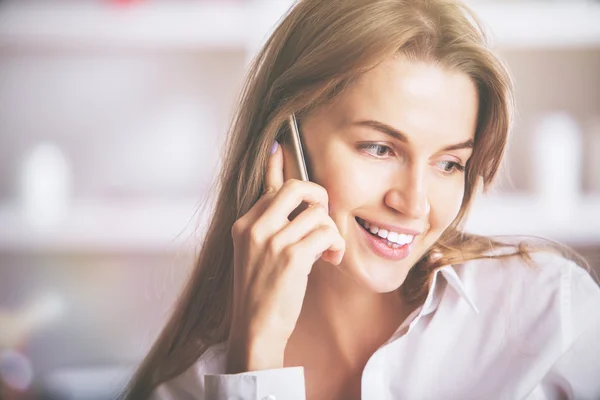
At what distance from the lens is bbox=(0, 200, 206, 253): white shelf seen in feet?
6.51

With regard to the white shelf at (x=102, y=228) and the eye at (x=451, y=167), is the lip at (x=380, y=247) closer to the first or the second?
the eye at (x=451, y=167)

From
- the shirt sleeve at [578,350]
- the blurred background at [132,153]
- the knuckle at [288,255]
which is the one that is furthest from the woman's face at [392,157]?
the blurred background at [132,153]

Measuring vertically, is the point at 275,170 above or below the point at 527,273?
above

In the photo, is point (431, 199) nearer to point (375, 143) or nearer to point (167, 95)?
point (375, 143)

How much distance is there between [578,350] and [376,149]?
1.54 ft

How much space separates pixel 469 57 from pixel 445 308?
0.43 m

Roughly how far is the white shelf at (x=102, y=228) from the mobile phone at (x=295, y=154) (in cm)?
94

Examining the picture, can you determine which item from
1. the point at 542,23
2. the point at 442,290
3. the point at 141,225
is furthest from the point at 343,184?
the point at 542,23

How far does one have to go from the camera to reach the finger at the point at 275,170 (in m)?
1.10

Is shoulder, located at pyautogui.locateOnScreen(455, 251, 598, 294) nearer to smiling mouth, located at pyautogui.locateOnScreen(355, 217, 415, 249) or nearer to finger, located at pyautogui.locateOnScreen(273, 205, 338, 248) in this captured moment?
smiling mouth, located at pyautogui.locateOnScreen(355, 217, 415, 249)

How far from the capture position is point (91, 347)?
2.31m

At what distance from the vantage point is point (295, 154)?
108 cm

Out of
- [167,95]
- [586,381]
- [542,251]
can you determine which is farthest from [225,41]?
[586,381]

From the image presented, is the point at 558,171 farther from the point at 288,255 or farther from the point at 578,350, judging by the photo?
the point at 288,255
